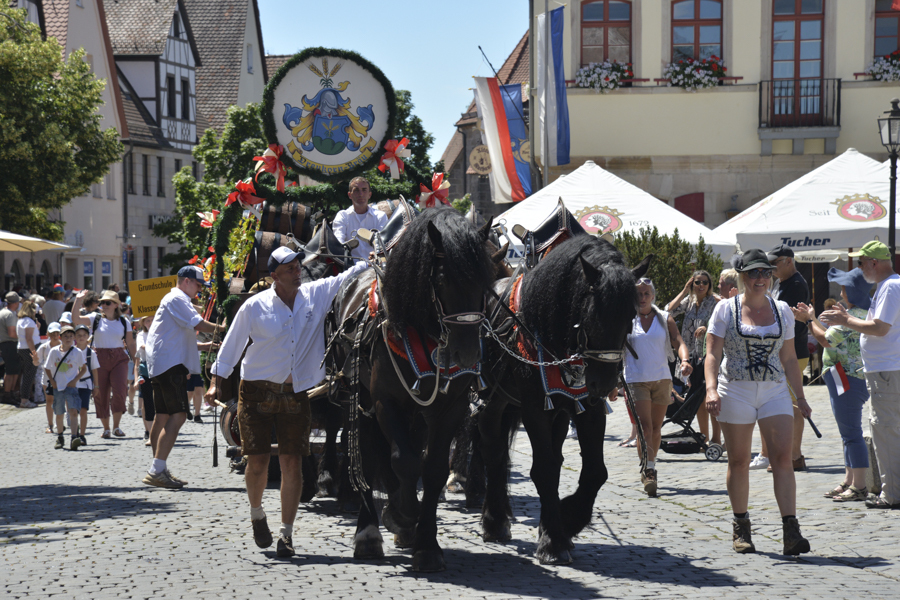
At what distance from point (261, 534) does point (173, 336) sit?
147 inches

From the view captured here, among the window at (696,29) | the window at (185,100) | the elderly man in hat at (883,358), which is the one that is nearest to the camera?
the elderly man in hat at (883,358)

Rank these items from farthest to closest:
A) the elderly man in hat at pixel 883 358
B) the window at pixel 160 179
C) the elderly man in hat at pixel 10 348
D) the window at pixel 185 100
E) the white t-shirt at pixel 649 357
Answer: the window at pixel 185 100
the window at pixel 160 179
the elderly man in hat at pixel 10 348
the white t-shirt at pixel 649 357
the elderly man in hat at pixel 883 358

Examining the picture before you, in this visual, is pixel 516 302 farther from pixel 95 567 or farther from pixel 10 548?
pixel 10 548

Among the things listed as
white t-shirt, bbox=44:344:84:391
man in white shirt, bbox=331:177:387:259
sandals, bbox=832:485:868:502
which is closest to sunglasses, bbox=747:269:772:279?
sandals, bbox=832:485:868:502

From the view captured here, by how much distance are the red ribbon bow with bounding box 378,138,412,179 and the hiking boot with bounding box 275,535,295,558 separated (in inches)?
194

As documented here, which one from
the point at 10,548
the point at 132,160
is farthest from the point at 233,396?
the point at 132,160

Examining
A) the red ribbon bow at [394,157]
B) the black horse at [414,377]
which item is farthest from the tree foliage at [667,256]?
the black horse at [414,377]

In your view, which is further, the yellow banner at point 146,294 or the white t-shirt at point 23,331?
the white t-shirt at point 23,331

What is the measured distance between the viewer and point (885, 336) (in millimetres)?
8031

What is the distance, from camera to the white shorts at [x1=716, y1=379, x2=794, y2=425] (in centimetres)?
690

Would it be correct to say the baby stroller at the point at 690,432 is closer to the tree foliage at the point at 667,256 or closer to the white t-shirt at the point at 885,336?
the white t-shirt at the point at 885,336

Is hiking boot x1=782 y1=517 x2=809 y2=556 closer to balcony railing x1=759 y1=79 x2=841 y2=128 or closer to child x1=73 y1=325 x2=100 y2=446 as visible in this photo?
child x1=73 y1=325 x2=100 y2=446

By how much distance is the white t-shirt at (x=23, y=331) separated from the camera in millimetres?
18469

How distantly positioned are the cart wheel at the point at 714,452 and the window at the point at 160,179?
41250 mm
